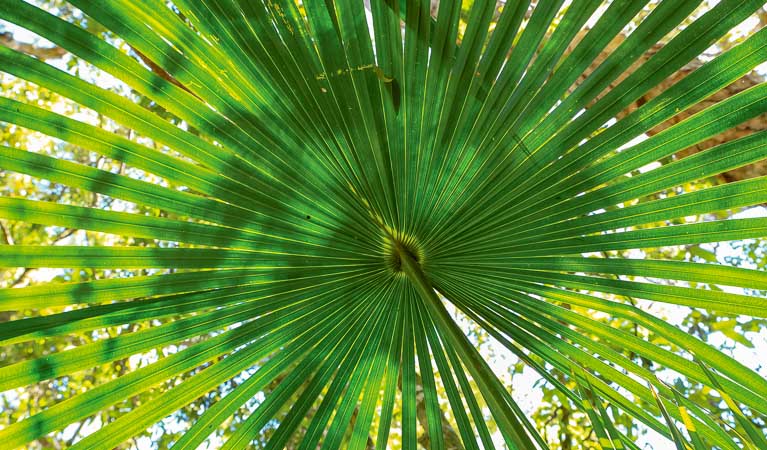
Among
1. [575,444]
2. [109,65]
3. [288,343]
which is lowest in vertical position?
[575,444]

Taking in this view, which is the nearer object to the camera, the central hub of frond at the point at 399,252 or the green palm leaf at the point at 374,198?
the green palm leaf at the point at 374,198

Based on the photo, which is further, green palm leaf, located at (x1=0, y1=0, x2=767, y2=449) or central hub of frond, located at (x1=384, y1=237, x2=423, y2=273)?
central hub of frond, located at (x1=384, y1=237, x2=423, y2=273)

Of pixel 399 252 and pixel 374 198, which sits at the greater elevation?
pixel 374 198

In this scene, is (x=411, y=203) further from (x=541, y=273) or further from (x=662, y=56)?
(x=662, y=56)

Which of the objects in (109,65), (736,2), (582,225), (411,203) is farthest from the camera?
(411,203)

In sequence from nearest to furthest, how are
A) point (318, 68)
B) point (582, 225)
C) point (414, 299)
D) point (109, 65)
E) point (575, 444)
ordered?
point (109, 65)
point (318, 68)
point (582, 225)
point (414, 299)
point (575, 444)

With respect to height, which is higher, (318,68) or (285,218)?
(318,68)

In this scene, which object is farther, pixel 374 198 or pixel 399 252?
pixel 399 252

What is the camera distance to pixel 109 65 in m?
1.54

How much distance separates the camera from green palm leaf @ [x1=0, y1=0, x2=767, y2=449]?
155cm

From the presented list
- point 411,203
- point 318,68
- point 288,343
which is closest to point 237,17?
point 318,68

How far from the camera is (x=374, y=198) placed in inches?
78.6

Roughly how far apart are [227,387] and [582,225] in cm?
618

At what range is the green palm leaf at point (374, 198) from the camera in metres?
1.55
